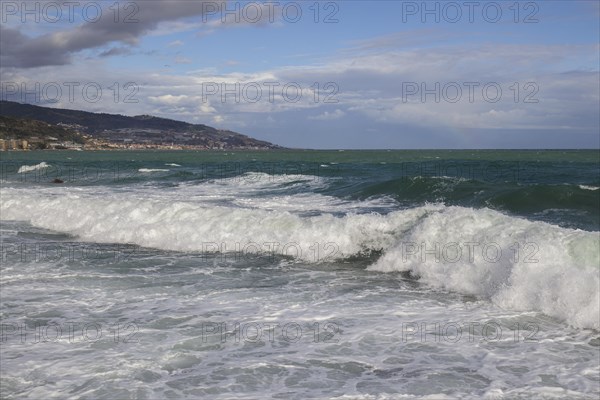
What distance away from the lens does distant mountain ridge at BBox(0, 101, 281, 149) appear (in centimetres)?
15088

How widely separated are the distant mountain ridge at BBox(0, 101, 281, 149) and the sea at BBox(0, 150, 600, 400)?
13706cm

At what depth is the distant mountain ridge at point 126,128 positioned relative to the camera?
495 feet

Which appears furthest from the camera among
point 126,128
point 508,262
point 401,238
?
point 126,128

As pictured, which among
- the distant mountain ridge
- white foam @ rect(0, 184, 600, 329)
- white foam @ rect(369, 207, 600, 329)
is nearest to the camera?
white foam @ rect(369, 207, 600, 329)

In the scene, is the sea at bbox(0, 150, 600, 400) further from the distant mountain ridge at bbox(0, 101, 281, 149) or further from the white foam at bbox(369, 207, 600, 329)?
the distant mountain ridge at bbox(0, 101, 281, 149)

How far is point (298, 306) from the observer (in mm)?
8297

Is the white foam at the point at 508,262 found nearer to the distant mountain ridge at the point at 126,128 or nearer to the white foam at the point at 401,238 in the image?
the white foam at the point at 401,238

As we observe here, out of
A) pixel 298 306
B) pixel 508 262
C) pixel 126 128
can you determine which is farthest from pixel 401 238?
pixel 126 128

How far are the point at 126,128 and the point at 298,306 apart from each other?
157 meters

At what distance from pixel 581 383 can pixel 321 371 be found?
2396mm

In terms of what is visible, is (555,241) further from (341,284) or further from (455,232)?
(341,284)

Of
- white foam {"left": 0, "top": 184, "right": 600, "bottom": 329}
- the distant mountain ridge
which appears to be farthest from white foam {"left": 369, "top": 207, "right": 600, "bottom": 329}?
the distant mountain ridge

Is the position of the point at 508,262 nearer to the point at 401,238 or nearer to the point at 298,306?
the point at 401,238

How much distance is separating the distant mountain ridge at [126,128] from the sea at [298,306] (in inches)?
5396
